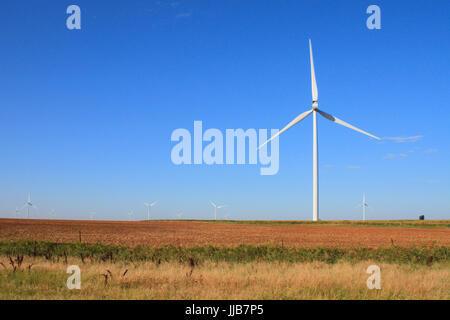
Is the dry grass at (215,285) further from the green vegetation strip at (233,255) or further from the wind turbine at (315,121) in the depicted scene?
the wind turbine at (315,121)

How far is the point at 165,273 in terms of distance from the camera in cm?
1451

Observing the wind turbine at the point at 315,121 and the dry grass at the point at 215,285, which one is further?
the wind turbine at the point at 315,121

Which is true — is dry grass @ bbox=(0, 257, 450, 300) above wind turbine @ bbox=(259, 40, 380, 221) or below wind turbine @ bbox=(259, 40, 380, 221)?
below

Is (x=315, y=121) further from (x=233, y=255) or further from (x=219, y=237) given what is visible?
(x=233, y=255)

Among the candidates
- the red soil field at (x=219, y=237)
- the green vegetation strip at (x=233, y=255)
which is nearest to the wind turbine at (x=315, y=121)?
the red soil field at (x=219, y=237)

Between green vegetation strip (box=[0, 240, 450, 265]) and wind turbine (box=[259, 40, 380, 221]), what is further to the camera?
wind turbine (box=[259, 40, 380, 221])

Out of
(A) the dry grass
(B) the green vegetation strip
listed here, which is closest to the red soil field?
(B) the green vegetation strip

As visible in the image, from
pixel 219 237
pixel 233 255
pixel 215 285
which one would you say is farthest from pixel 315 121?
pixel 215 285

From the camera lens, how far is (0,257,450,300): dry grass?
37.1 feet

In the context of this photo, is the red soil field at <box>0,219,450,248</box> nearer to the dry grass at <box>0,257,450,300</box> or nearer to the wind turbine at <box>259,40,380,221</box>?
the dry grass at <box>0,257,450,300</box>

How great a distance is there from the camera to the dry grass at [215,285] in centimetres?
1131
